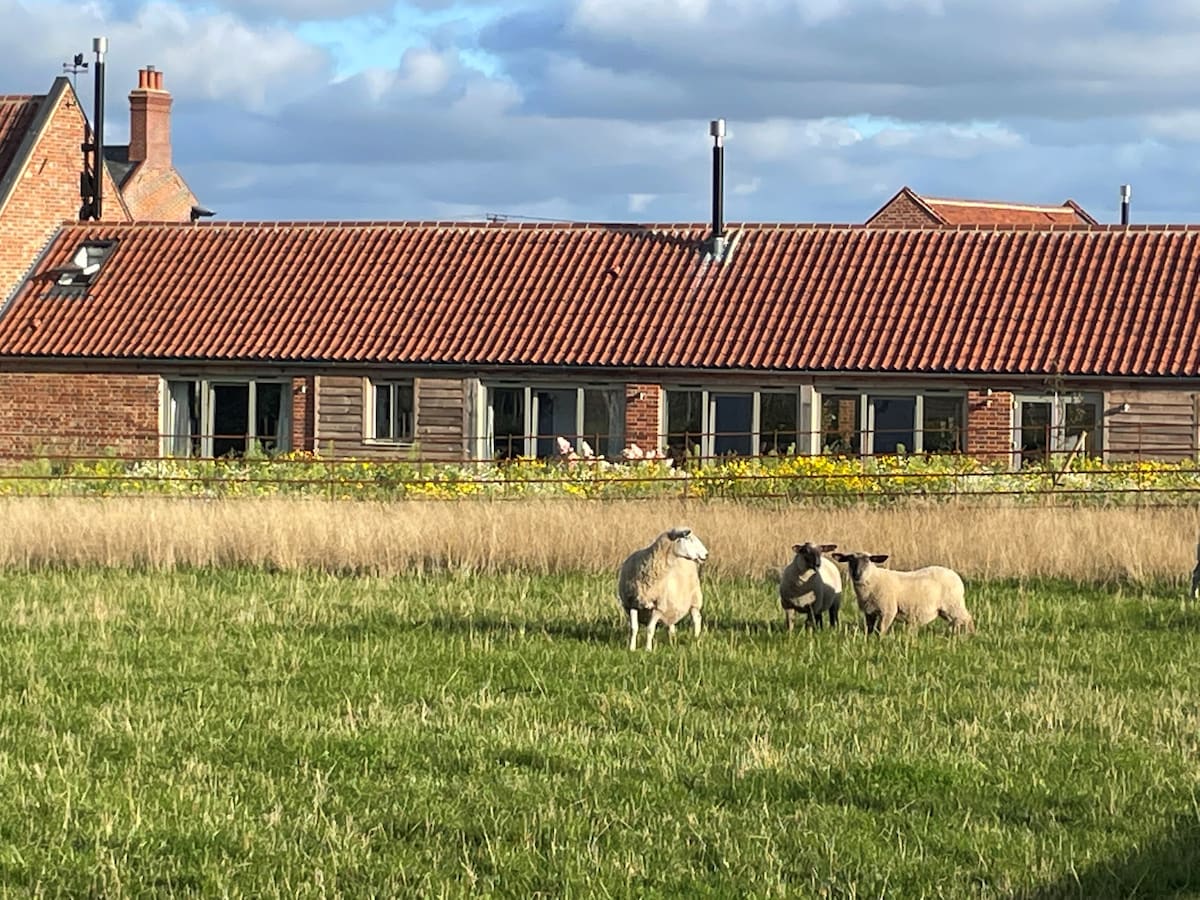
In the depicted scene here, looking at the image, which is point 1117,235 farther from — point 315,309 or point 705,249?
point 315,309

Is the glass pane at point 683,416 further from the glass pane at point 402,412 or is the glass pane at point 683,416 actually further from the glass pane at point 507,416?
the glass pane at point 402,412

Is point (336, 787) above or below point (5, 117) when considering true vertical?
below

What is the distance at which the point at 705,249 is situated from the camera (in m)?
38.4

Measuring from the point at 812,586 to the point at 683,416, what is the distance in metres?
20.6

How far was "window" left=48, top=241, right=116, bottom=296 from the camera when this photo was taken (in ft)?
130

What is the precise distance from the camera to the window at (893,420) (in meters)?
34.5

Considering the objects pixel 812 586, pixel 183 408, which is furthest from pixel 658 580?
pixel 183 408

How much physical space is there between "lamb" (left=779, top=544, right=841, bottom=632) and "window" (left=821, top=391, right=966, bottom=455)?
18.9 metres

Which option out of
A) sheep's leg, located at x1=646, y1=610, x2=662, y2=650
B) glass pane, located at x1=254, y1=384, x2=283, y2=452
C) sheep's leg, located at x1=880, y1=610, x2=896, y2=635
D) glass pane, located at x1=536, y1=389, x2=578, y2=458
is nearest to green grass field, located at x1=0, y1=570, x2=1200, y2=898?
sheep's leg, located at x1=646, y1=610, x2=662, y2=650

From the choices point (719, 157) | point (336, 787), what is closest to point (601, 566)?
point (336, 787)

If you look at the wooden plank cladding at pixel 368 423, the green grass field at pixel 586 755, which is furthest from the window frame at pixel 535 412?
the green grass field at pixel 586 755

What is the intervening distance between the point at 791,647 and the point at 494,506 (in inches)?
331

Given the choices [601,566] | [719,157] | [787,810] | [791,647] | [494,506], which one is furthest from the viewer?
[719,157]

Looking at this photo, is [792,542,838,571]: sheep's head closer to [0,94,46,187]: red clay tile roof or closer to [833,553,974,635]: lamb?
[833,553,974,635]: lamb
